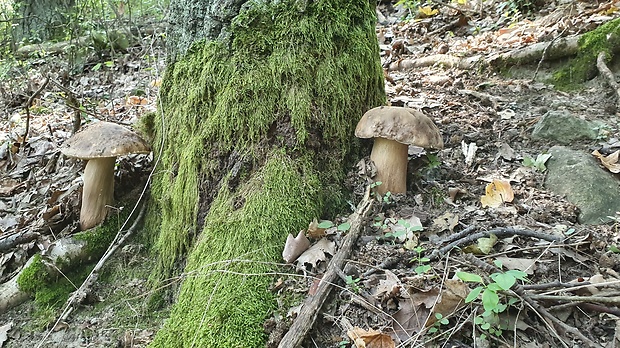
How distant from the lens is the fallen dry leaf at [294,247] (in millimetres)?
2492

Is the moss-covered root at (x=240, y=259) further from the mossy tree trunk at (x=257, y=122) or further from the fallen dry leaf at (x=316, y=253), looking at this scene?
the fallen dry leaf at (x=316, y=253)

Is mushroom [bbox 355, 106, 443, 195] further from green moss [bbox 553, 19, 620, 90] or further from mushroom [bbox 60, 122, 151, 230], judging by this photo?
Result: green moss [bbox 553, 19, 620, 90]

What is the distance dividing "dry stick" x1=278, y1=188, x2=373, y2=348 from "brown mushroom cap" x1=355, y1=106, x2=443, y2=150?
58cm

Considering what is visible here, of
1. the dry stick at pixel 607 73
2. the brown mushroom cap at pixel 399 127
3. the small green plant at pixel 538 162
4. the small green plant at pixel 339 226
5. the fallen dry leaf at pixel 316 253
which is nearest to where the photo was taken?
the fallen dry leaf at pixel 316 253

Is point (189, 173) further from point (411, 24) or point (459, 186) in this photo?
point (411, 24)

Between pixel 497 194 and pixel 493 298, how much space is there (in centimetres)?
139

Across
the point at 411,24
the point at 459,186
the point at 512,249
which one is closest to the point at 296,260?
the point at 512,249

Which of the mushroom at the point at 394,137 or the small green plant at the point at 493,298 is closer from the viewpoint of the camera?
the small green plant at the point at 493,298

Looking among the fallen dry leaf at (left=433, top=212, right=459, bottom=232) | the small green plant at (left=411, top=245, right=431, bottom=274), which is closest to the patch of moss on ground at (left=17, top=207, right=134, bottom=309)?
the small green plant at (left=411, top=245, right=431, bottom=274)

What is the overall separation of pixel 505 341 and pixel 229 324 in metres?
1.33

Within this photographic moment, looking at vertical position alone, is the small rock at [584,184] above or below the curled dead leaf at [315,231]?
below

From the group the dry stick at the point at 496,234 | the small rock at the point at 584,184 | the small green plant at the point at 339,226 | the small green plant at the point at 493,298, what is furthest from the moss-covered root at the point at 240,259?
the small rock at the point at 584,184

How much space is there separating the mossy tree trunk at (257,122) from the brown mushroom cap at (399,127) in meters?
0.21

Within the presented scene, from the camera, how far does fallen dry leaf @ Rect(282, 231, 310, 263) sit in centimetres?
249
